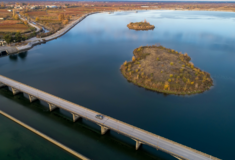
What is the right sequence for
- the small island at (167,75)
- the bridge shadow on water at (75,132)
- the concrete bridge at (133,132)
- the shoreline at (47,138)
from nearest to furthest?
the concrete bridge at (133,132) → the shoreline at (47,138) → the bridge shadow on water at (75,132) → the small island at (167,75)

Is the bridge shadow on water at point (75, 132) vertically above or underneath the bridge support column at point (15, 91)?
underneath

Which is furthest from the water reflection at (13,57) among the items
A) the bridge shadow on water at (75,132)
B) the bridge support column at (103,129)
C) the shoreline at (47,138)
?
the bridge support column at (103,129)

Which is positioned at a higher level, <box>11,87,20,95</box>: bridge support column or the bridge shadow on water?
<box>11,87,20,95</box>: bridge support column

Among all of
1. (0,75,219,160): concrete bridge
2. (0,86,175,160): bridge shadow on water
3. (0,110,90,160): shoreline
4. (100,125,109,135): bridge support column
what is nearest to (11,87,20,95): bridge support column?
(0,86,175,160): bridge shadow on water

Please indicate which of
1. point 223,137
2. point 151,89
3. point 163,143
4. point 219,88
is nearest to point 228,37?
point 219,88

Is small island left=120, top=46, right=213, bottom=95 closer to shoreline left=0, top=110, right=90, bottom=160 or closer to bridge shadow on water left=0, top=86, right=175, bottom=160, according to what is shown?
bridge shadow on water left=0, top=86, right=175, bottom=160

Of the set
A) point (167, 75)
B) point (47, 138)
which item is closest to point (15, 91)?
point (47, 138)

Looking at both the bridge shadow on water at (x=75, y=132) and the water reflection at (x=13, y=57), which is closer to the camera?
the bridge shadow on water at (x=75, y=132)

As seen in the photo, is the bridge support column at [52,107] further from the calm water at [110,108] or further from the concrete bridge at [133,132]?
the calm water at [110,108]
